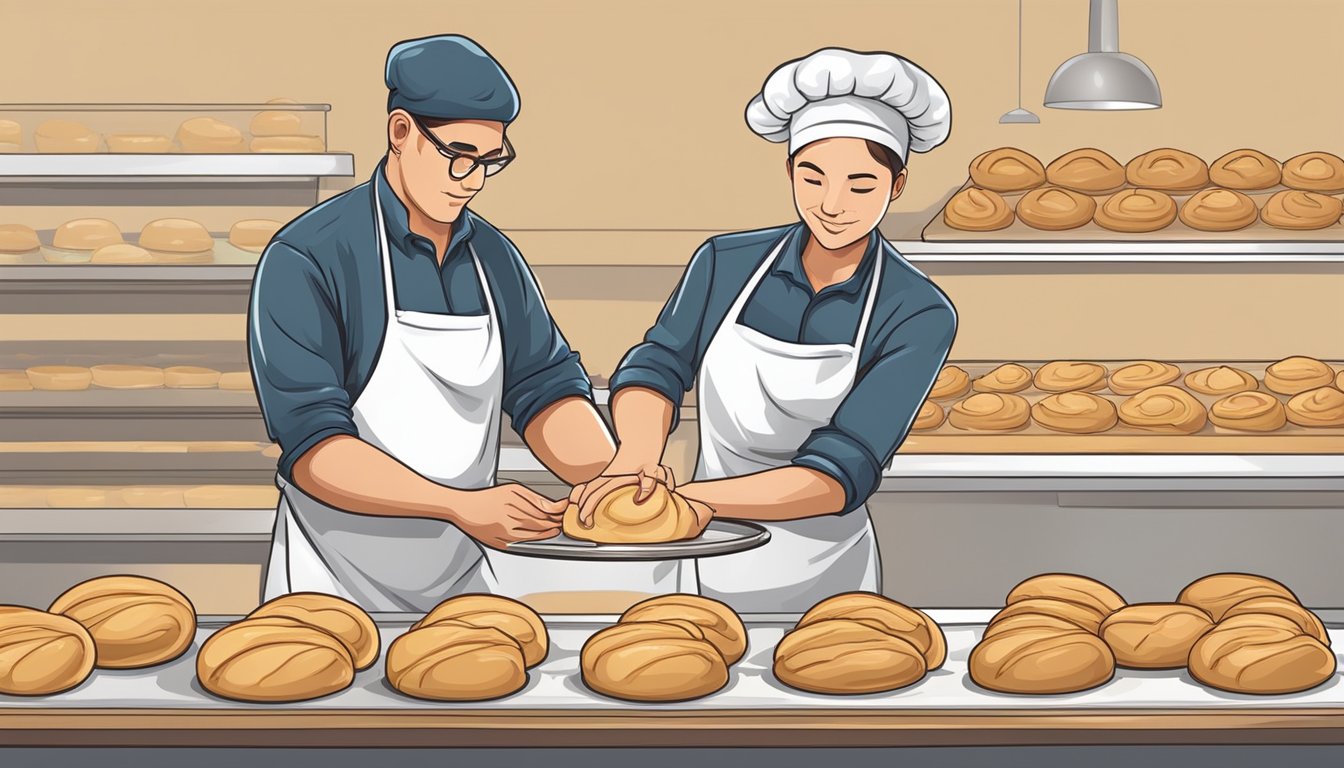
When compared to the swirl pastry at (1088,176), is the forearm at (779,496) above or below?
below

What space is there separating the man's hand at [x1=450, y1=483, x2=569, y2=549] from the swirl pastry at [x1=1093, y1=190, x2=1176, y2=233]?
88.0 inches

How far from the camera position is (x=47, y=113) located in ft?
12.2

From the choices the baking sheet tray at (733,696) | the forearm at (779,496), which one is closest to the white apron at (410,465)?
the forearm at (779,496)

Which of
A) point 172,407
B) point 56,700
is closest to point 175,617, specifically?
point 56,700

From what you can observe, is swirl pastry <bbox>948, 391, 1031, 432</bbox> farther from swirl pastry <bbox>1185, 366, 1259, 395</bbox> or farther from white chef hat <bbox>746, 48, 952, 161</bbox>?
white chef hat <bbox>746, 48, 952, 161</bbox>

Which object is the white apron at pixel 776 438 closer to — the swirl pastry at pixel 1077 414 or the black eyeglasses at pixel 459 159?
the black eyeglasses at pixel 459 159

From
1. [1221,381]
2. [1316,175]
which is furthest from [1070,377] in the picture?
[1316,175]

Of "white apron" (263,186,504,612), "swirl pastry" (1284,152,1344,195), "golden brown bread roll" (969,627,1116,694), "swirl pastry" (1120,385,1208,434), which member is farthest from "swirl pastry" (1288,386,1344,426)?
"golden brown bread roll" (969,627,1116,694)

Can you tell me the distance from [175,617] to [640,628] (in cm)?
52

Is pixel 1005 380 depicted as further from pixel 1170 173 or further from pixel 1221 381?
pixel 1170 173

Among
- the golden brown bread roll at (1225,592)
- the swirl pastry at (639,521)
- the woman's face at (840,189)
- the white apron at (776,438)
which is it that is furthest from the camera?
the white apron at (776,438)

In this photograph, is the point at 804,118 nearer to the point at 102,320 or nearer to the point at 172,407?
the point at 172,407

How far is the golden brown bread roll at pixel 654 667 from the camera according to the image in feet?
4.55

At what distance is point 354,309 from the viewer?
7.75 feet
